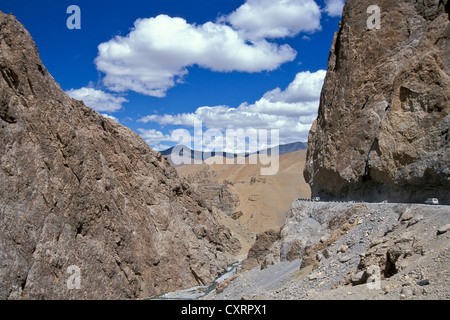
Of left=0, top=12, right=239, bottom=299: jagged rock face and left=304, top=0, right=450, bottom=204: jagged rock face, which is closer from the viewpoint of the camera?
left=304, top=0, right=450, bottom=204: jagged rock face

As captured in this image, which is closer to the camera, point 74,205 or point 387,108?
point 387,108

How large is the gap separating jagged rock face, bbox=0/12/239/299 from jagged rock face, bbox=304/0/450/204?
54.3ft

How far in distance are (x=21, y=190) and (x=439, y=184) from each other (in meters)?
23.5

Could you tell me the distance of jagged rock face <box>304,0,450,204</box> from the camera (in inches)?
711

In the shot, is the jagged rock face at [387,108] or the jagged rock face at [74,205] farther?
the jagged rock face at [74,205]

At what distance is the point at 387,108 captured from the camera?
21844mm

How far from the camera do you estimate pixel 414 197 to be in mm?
18703

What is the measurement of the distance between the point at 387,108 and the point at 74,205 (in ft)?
72.8

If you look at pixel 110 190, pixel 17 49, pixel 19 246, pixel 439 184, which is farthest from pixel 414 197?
pixel 17 49

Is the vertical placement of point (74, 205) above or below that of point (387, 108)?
below

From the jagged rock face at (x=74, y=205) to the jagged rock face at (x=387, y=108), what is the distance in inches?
652

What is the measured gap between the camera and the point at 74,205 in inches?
1133

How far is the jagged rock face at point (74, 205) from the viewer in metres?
24.1
